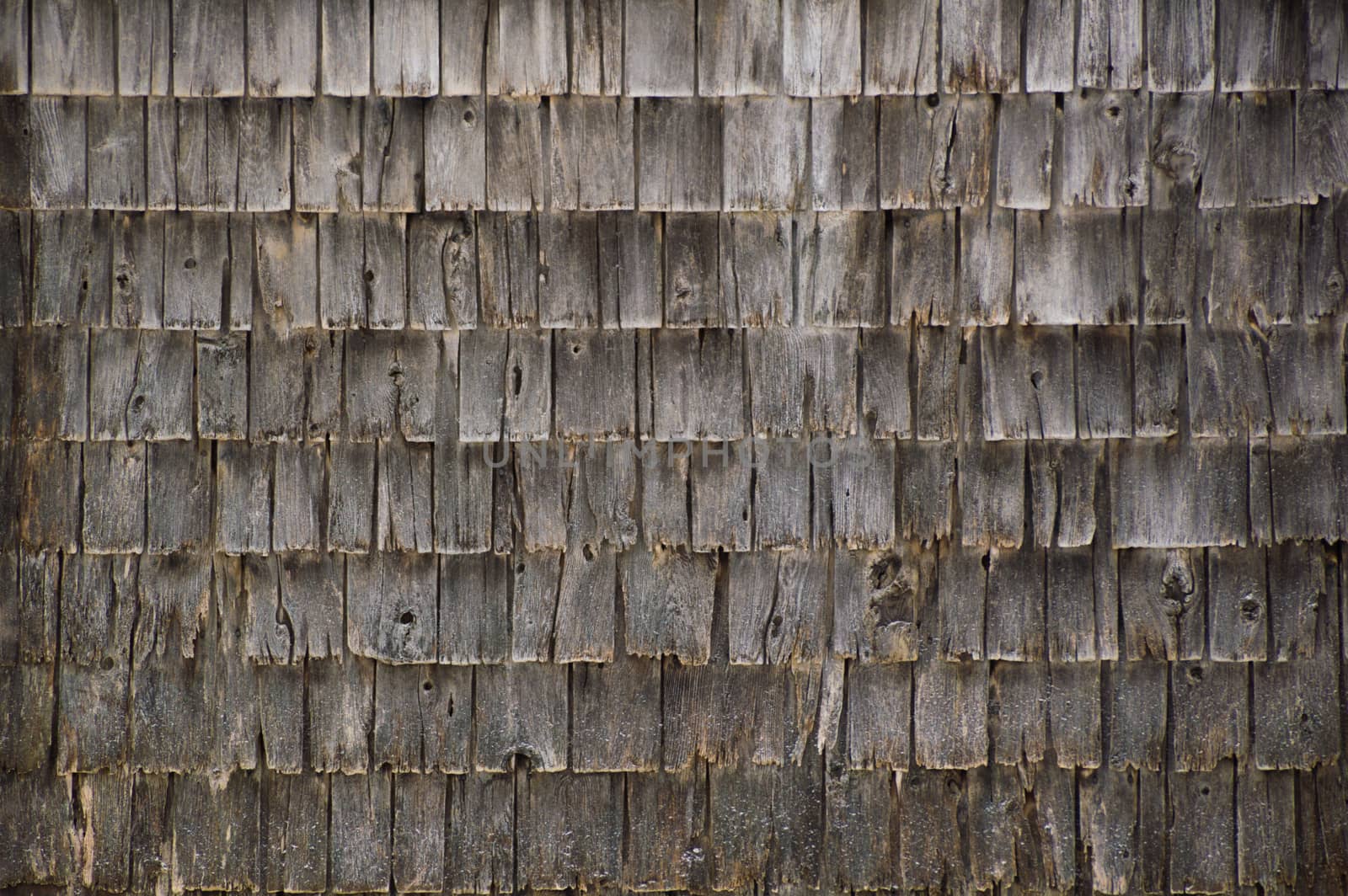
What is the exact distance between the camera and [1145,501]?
2.43m

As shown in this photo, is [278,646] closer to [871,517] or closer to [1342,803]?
[871,517]

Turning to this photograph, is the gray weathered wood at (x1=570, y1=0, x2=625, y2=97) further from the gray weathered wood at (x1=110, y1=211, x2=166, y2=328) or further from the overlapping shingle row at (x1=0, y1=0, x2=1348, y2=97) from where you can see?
the gray weathered wood at (x1=110, y1=211, x2=166, y2=328)

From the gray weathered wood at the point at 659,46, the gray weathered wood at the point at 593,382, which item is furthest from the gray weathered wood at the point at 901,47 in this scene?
the gray weathered wood at the point at 593,382

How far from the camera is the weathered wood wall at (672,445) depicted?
236 cm

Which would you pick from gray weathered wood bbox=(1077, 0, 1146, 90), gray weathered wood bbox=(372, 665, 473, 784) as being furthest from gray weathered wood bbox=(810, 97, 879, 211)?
gray weathered wood bbox=(372, 665, 473, 784)

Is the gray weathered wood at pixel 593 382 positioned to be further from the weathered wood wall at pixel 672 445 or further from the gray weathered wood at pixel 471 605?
the gray weathered wood at pixel 471 605

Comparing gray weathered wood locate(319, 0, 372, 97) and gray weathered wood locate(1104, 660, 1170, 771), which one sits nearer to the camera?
gray weathered wood locate(319, 0, 372, 97)

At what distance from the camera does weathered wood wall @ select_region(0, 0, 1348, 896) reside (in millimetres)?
2361

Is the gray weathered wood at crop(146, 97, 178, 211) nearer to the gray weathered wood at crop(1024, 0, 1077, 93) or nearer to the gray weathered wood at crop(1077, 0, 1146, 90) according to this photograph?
the gray weathered wood at crop(1024, 0, 1077, 93)

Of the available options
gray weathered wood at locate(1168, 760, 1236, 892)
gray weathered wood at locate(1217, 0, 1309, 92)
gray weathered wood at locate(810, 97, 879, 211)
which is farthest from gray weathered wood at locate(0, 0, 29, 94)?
gray weathered wood at locate(1168, 760, 1236, 892)

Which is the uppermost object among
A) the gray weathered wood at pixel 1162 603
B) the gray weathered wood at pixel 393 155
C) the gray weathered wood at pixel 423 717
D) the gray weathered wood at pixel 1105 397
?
the gray weathered wood at pixel 393 155

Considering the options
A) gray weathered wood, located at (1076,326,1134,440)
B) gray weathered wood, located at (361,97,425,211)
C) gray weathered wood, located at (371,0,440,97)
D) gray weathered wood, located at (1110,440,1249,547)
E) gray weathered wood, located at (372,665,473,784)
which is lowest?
gray weathered wood, located at (372,665,473,784)

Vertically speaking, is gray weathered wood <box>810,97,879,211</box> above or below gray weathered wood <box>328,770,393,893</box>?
above

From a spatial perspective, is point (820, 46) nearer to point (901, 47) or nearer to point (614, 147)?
point (901, 47)
